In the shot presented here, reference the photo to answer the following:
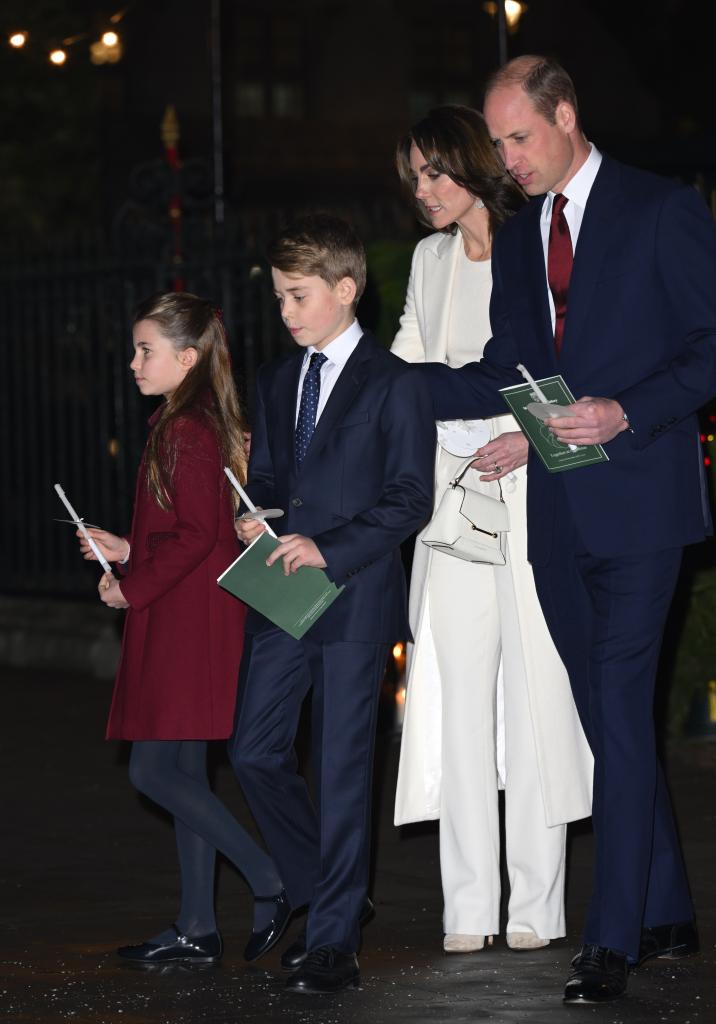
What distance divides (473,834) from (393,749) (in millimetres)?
3962

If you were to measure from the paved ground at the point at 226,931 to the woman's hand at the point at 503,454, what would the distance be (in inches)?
50.4

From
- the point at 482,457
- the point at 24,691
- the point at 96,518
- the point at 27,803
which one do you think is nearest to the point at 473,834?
the point at 482,457

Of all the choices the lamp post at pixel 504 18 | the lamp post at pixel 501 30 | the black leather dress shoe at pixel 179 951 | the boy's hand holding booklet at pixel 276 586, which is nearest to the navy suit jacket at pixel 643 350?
the boy's hand holding booklet at pixel 276 586

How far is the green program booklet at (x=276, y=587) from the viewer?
498 centimetres

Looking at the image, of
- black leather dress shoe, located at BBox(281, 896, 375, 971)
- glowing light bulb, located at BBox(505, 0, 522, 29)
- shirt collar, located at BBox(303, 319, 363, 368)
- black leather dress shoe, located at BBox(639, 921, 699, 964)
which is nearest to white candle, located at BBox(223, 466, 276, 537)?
shirt collar, located at BBox(303, 319, 363, 368)

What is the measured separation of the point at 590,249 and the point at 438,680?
1345mm

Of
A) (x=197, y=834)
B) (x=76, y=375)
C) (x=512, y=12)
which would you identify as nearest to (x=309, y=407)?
(x=197, y=834)

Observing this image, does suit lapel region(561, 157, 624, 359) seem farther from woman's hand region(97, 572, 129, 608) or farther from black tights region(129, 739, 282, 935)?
black tights region(129, 739, 282, 935)

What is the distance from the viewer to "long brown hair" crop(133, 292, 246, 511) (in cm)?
548

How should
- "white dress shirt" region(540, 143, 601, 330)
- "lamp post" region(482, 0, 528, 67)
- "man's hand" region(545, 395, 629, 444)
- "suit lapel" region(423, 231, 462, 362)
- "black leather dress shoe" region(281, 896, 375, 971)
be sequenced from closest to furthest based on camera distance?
"man's hand" region(545, 395, 629, 444) → "white dress shirt" region(540, 143, 601, 330) → "black leather dress shoe" region(281, 896, 375, 971) → "suit lapel" region(423, 231, 462, 362) → "lamp post" region(482, 0, 528, 67)

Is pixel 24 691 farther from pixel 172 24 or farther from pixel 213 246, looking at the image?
pixel 172 24

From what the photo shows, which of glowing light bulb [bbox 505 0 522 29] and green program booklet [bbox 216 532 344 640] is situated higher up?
glowing light bulb [bbox 505 0 522 29]

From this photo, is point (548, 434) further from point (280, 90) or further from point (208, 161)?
point (280, 90)

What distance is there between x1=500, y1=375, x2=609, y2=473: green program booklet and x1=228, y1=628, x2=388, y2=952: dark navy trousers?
67cm
